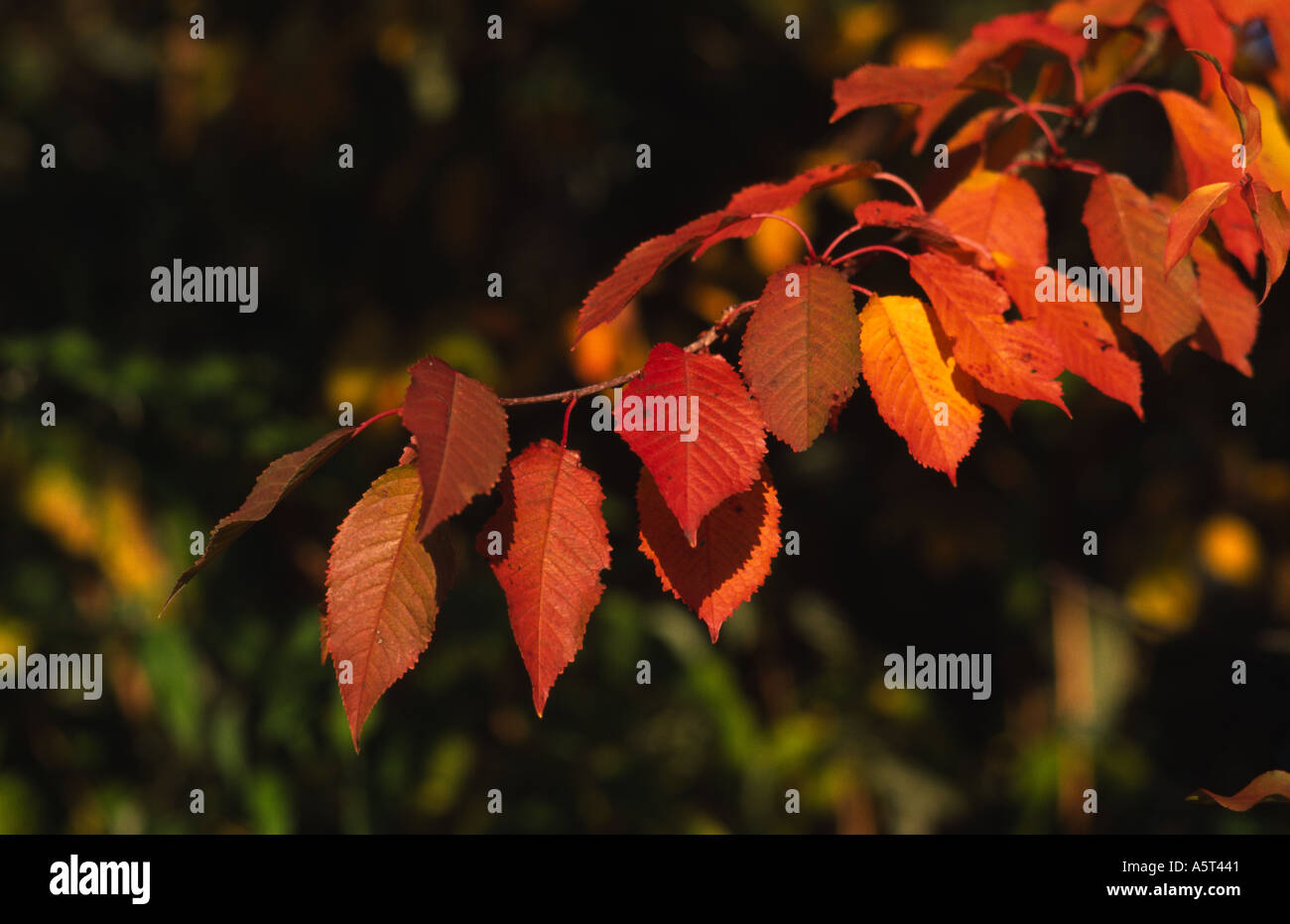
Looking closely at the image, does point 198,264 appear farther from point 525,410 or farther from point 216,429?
point 525,410

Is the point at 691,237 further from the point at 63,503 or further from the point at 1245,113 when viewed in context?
the point at 63,503

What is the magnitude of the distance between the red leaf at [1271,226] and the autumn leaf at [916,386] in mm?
129

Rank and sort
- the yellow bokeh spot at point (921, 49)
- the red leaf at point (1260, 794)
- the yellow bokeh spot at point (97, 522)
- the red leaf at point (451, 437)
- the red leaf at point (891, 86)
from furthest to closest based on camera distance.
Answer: the yellow bokeh spot at point (97, 522) < the yellow bokeh spot at point (921, 49) < the red leaf at point (891, 86) < the red leaf at point (1260, 794) < the red leaf at point (451, 437)

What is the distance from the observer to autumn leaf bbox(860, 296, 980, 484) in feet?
1.41

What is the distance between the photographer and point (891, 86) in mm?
599

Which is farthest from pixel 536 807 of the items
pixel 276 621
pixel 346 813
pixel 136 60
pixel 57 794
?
pixel 136 60

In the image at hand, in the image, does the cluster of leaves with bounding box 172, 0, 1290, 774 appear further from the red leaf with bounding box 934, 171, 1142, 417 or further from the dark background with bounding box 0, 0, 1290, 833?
the dark background with bounding box 0, 0, 1290, 833

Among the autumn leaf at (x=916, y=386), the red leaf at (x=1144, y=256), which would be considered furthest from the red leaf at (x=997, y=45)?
the autumn leaf at (x=916, y=386)

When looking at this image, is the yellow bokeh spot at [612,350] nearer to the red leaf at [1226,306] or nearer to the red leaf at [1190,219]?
the red leaf at [1226,306]

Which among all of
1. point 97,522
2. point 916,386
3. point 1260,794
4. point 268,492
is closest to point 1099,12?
point 916,386

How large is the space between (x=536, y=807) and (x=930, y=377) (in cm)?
119

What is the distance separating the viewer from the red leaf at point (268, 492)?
1.29ft

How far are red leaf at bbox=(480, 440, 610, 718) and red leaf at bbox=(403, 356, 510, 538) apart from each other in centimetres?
4

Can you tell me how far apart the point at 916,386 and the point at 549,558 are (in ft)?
0.58
